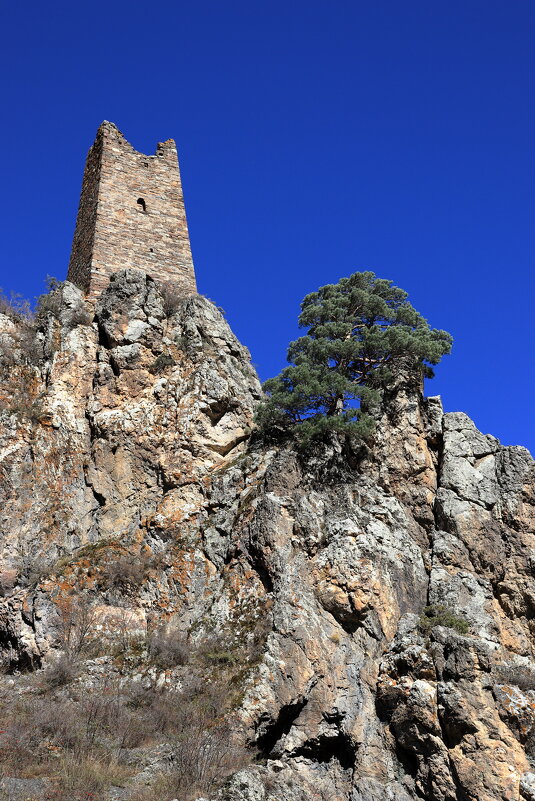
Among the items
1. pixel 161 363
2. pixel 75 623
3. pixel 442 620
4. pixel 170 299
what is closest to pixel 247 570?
pixel 75 623

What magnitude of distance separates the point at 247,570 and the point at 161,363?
6.65 m

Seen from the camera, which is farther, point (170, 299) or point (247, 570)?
point (170, 299)

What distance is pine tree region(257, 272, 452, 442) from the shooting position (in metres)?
20.7

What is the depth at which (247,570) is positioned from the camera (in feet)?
57.4

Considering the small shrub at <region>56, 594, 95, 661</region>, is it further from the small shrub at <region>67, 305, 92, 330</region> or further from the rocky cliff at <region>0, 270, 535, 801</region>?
the small shrub at <region>67, 305, 92, 330</region>

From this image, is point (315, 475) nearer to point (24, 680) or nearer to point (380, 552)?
point (380, 552)

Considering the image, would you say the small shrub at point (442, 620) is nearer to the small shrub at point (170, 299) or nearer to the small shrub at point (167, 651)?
the small shrub at point (167, 651)

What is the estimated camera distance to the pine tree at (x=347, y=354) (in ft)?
68.0

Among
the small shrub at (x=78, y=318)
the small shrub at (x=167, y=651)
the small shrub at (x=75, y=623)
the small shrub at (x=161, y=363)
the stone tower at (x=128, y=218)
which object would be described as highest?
the stone tower at (x=128, y=218)

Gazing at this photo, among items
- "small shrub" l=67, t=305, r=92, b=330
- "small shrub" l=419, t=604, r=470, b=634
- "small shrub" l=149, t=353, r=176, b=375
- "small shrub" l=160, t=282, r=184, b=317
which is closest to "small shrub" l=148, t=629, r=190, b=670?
"small shrub" l=419, t=604, r=470, b=634

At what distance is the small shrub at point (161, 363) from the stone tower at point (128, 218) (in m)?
3.19

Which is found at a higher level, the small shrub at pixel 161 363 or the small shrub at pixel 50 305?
the small shrub at pixel 50 305

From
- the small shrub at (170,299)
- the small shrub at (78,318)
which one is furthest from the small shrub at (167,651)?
the small shrub at (170,299)

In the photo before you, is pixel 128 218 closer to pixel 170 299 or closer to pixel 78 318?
pixel 170 299
